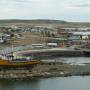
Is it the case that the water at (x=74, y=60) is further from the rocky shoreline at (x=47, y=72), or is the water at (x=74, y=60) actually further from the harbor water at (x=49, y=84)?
the harbor water at (x=49, y=84)

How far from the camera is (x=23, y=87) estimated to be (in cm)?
2216

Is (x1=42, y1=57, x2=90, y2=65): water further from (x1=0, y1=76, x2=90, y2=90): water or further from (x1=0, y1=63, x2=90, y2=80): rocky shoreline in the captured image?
(x1=0, y1=76, x2=90, y2=90): water

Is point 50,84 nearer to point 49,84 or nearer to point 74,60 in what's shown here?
point 49,84

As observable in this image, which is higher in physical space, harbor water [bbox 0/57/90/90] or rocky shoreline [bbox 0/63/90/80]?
rocky shoreline [bbox 0/63/90/80]

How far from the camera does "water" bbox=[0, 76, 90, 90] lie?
22.1 m

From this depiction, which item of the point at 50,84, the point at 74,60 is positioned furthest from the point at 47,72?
the point at 74,60

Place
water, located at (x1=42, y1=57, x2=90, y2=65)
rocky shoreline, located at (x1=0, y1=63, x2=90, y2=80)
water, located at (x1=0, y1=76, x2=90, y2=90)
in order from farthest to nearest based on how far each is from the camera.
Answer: water, located at (x1=42, y1=57, x2=90, y2=65) < rocky shoreline, located at (x1=0, y1=63, x2=90, y2=80) < water, located at (x1=0, y1=76, x2=90, y2=90)

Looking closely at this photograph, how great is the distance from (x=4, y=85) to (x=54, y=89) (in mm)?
2995

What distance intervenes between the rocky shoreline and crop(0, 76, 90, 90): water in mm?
552

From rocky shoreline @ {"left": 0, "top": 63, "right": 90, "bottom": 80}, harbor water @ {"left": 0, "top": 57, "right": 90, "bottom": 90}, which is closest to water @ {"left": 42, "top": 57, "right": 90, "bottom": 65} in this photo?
rocky shoreline @ {"left": 0, "top": 63, "right": 90, "bottom": 80}

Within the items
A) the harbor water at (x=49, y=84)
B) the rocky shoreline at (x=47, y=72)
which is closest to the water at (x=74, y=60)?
the rocky shoreline at (x=47, y=72)

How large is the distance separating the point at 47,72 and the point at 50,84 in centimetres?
195

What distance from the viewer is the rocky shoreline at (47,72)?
77.7ft

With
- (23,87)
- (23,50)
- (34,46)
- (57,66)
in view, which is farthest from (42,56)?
(23,87)
